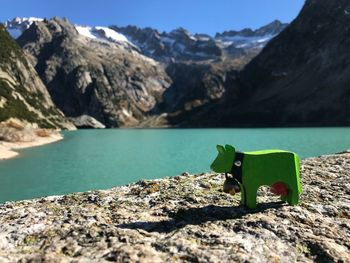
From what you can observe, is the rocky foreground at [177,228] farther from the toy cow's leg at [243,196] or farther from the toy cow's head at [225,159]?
the toy cow's head at [225,159]

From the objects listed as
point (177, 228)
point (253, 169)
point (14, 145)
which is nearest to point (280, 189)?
point (253, 169)

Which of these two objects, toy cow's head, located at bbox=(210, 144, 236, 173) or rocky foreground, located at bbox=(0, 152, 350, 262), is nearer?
rocky foreground, located at bbox=(0, 152, 350, 262)

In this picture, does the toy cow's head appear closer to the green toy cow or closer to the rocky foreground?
the green toy cow

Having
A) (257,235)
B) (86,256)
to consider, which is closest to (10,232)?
(86,256)

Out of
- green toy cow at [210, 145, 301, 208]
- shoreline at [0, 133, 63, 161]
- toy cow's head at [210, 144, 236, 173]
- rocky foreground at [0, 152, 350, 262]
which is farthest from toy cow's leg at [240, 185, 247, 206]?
shoreline at [0, 133, 63, 161]

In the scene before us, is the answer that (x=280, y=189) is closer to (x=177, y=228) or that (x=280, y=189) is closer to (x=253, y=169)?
(x=253, y=169)

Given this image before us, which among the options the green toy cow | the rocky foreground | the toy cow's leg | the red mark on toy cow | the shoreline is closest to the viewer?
the rocky foreground
